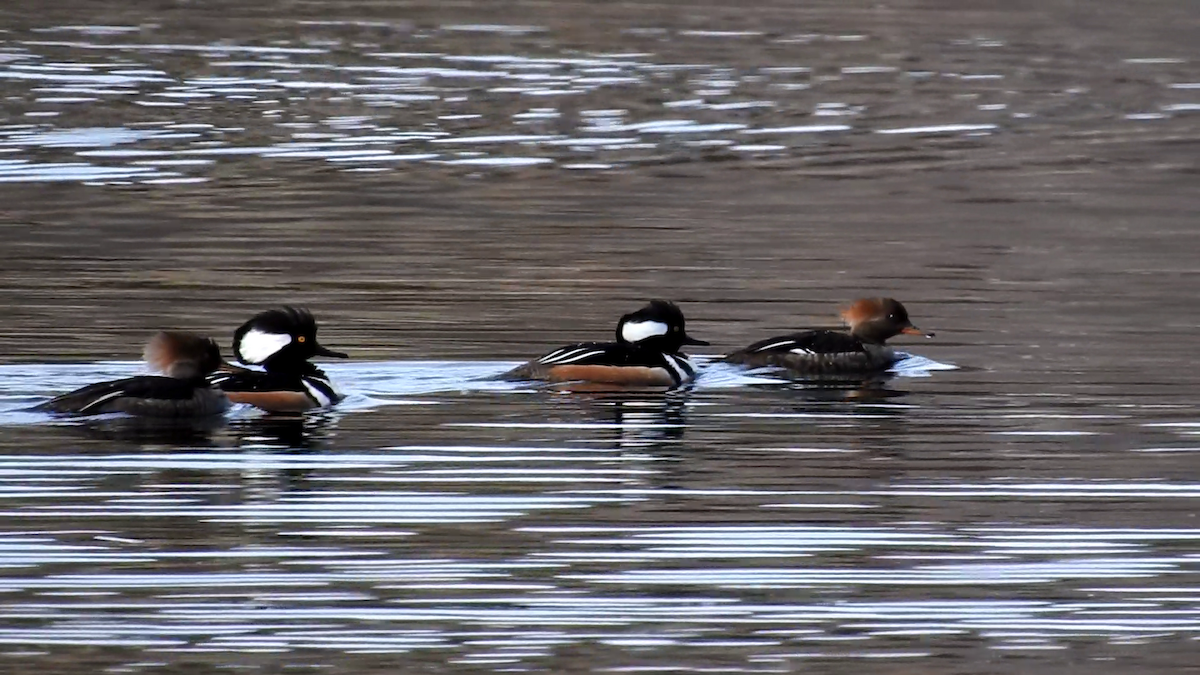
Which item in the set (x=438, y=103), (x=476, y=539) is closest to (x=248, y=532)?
(x=476, y=539)

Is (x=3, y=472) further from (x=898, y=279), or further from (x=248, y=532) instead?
(x=898, y=279)

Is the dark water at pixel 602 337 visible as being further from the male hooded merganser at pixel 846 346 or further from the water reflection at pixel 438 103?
the male hooded merganser at pixel 846 346

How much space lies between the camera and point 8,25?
36.6 meters

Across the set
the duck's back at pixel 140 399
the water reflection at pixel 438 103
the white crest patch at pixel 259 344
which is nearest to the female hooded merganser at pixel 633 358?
the white crest patch at pixel 259 344

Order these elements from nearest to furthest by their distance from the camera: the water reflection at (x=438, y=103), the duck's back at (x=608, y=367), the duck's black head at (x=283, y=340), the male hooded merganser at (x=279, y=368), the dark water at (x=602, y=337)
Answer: the dark water at (x=602, y=337) < the male hooded merganser at (x=279, y=368) < the duck's black head at (x=283, y=340) < the duck's back at (x=608, y=367) < the water reflection at (x=438, y=103)

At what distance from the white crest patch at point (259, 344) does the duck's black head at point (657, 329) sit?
6.46ft

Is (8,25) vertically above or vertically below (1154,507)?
above

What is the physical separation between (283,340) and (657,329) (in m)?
2.10

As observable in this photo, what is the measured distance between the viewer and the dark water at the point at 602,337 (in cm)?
850

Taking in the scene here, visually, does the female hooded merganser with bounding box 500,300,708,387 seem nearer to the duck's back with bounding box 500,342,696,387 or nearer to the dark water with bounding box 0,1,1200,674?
the duck's back with bounding box 500,342,696,387

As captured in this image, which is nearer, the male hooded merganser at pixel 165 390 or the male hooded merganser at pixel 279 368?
the male hooded merganser at pixel 165 390

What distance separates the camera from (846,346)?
14.4 metres

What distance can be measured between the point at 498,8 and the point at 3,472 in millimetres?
29000

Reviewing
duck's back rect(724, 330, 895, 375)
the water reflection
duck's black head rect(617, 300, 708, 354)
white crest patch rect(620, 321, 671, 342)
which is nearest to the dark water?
the water reflection
